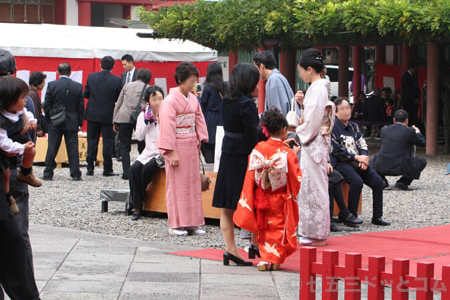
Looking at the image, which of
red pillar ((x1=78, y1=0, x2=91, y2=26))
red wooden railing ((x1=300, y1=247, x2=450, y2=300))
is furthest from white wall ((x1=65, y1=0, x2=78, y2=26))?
red wooden railing ((x1=300, y1=247, x2=450, y2=300))

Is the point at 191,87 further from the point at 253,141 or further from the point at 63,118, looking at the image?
the point at 63,118

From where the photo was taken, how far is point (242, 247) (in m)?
8.65

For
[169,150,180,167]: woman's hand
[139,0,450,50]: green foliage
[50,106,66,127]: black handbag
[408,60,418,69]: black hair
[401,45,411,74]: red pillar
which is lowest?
[169,150,180,167]: woman's hand

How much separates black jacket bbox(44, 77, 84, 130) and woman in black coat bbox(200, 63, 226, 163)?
2.50 m

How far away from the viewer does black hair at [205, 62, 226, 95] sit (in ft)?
38.6

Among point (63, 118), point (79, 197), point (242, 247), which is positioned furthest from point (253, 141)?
point (63, 118)

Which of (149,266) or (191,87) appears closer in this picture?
(149,266)

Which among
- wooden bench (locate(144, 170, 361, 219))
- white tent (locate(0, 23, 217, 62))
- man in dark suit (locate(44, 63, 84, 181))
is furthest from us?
white tent (locate(0, 23, 217, 62))

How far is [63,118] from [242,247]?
585 cm

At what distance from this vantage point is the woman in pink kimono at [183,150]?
30.1 ft

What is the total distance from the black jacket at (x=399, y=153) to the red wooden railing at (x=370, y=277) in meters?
7.80

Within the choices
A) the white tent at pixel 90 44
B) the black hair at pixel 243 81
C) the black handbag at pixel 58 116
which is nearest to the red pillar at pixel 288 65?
the white tent at pixel 90 44

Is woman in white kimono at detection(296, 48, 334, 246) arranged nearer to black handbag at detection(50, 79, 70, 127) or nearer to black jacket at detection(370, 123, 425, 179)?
black jacket at detection(370, 123, 425, 179)

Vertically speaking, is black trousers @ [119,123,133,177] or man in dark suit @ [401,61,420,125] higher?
man in dark suit @ [401,61,420,125]
